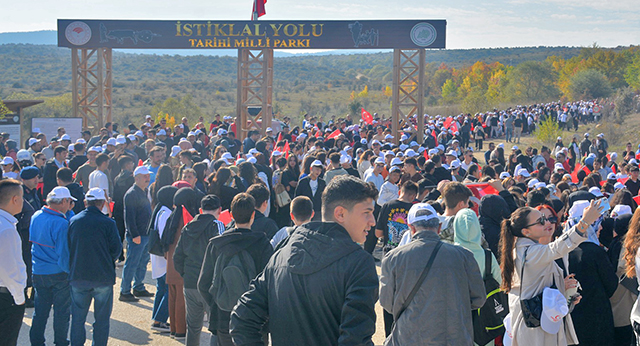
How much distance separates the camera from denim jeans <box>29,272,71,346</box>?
21.6 ft

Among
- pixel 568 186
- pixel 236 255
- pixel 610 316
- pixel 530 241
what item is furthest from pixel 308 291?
pixel 568 186

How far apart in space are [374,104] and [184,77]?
42197 millimetres

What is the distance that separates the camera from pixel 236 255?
4879 mm

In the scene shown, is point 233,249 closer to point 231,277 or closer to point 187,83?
point 231,277

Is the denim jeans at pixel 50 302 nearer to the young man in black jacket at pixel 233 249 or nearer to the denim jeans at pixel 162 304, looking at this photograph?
the denim jeans at pixel 162 304

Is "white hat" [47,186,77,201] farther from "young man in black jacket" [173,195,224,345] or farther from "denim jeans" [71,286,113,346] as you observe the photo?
"young man in black jacket" [173,195,224,345]

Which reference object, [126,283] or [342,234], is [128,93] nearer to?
[126,283]

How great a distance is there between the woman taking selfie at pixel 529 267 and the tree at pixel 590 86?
68844mm

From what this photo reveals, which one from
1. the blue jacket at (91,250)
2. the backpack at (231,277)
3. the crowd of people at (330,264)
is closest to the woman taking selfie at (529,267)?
the crowd of people at (330,264)

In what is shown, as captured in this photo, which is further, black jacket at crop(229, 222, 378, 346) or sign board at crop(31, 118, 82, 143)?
sign board at crop(31, 118, 82, 143)

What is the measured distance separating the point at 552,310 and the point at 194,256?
333 cm

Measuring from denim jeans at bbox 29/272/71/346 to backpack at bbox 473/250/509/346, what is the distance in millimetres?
4306

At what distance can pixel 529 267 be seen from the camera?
4820mm

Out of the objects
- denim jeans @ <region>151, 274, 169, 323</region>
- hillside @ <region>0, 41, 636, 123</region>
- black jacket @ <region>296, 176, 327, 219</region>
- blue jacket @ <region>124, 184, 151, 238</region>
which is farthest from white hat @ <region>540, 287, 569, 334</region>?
hillside @ <region>0, 41, 636, 123</region>
